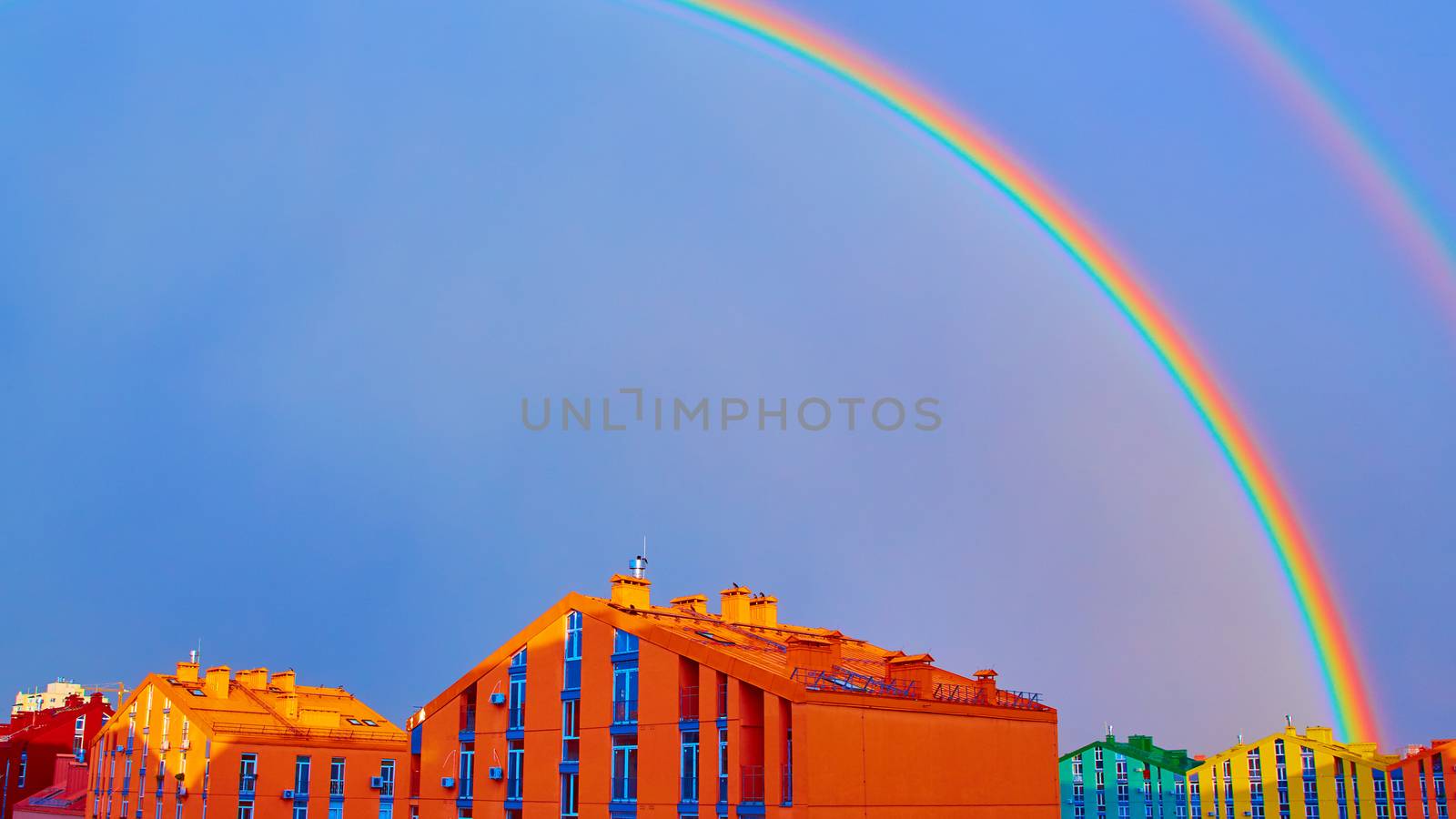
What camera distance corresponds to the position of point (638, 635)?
48906mm

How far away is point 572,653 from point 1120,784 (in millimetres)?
69548

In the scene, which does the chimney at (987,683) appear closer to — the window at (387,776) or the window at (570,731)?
the window at (570,731)

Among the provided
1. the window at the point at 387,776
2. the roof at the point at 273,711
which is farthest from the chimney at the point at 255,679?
the window at the point at 387,776

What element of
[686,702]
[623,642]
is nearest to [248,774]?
[623,642]

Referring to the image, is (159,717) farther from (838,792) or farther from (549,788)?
(838,792)

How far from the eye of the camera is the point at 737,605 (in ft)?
197

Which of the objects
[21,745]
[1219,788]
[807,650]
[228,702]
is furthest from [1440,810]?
[21,745]

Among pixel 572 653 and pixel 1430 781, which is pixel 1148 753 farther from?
pixel 572 653

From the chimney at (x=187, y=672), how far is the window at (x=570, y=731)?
45335 millimetres

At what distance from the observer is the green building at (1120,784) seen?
10538cm

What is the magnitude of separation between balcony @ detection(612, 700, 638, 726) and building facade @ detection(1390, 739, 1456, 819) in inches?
2769

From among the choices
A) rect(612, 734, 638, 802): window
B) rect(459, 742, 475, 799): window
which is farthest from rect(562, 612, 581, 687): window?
rect(459, 742, 475, 799): window

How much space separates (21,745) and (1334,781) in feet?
338

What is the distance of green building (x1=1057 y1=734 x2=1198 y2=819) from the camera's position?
346ft
